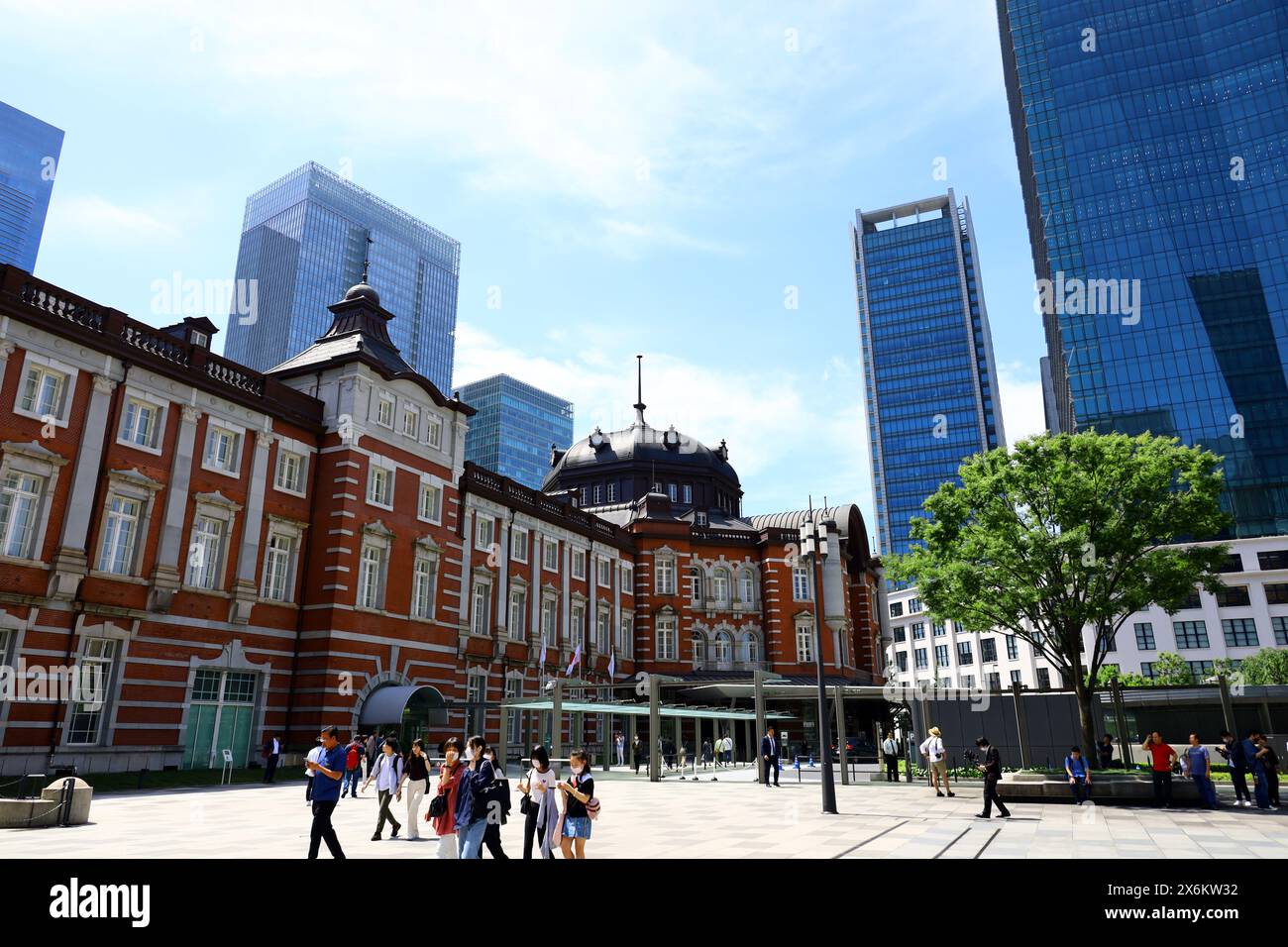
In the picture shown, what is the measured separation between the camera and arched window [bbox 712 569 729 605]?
55.3m

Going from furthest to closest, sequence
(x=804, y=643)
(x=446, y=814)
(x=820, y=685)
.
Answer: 1. (x=804, y=643)
2. (x=820, y=685)
3. (x=446, y=814)

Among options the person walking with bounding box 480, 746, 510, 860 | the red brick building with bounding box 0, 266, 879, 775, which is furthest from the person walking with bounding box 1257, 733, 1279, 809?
the red brick building with bounding box 0, 266, 879, 775

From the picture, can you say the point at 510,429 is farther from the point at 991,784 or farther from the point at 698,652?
the point at 991,784

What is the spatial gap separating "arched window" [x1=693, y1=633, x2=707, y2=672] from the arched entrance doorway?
23750 mm

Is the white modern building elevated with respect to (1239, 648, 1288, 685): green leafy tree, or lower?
elevated

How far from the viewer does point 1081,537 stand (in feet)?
81.1

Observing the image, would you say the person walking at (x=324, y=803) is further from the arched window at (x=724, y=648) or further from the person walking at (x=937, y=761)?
the arched window at (x=724, y=648)

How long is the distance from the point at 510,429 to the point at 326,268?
44873 mm

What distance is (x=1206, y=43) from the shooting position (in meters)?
95.9

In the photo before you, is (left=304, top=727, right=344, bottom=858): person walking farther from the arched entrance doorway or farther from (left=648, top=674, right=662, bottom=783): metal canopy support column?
the arched entrance doorway

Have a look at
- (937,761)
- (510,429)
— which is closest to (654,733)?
(937,761)

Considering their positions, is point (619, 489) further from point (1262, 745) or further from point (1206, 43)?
point (1206, 43)

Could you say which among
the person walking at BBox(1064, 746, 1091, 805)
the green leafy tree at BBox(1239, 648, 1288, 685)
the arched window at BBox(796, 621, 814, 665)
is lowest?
the person walking at BBox(1064, 746, 1091, 805)
